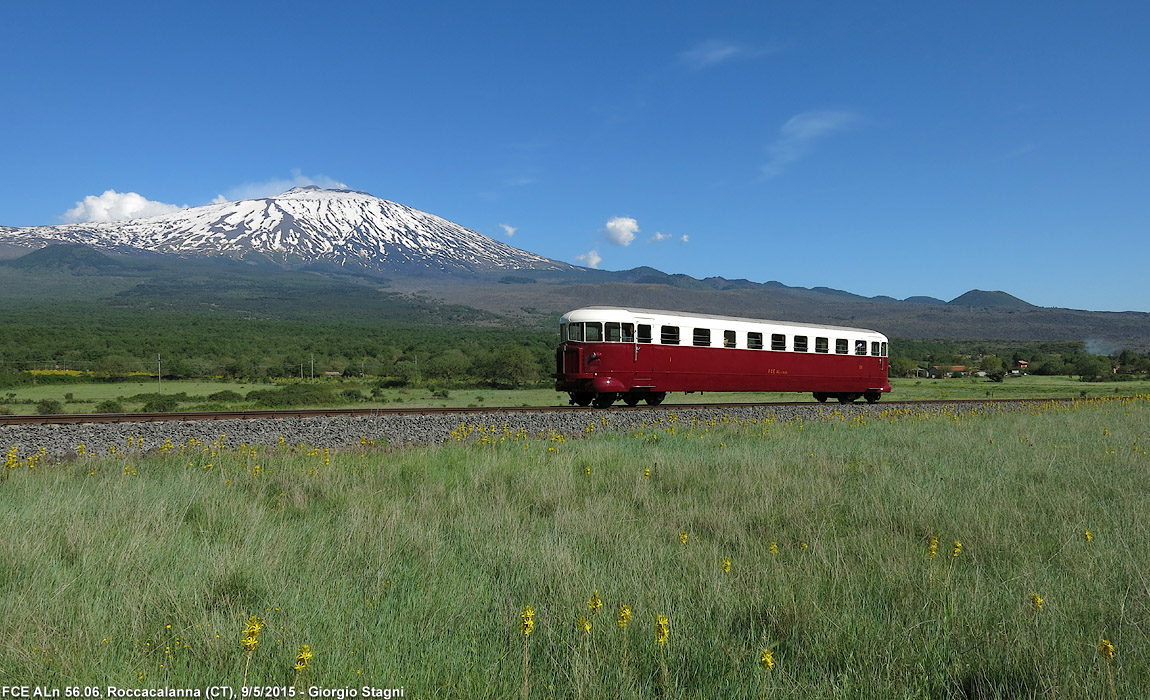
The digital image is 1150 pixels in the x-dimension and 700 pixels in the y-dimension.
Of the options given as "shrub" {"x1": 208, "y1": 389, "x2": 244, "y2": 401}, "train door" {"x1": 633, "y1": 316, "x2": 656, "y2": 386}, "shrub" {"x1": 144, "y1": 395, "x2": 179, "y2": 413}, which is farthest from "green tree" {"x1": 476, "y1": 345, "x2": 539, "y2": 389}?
"train door" {"x1": 633, "y1": 316, "x2": 656, "y2": 386}

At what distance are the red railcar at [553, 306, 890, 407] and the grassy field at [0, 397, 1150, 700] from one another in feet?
35.0

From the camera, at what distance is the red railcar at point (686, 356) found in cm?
1905

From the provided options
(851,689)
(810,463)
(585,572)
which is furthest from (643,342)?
(851,689)

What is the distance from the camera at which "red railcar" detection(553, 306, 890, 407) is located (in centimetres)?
1905

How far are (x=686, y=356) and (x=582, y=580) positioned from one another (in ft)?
53.5

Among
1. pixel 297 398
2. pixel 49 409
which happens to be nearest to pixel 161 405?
pixel 49 409

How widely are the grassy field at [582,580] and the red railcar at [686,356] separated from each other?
35.0 ft

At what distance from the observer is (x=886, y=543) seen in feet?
17.0

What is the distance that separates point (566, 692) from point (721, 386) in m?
18.8

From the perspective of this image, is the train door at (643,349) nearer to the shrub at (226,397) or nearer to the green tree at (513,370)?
the shrub at (226,397)

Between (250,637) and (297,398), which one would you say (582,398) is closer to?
(297,398)

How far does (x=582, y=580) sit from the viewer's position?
14.0ft

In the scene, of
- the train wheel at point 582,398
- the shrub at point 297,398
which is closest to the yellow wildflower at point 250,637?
the train wheel at point 582,398

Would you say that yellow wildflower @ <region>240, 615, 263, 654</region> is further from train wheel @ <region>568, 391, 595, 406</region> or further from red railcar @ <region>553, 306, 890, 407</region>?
train wheel @ <region>568, 391, 595, 406</region>
